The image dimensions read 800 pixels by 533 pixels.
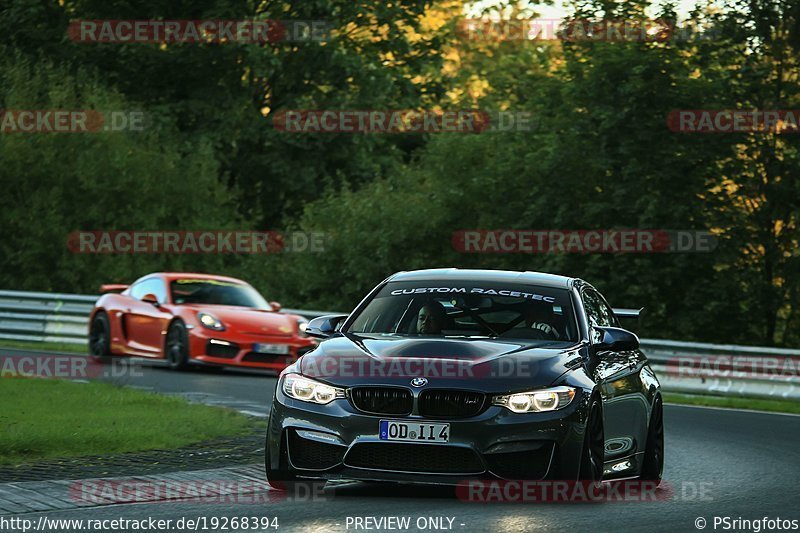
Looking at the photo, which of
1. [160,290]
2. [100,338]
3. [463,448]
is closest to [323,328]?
[463,448]

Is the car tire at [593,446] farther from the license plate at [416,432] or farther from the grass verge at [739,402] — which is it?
the grass verge at [739,402]

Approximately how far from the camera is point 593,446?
32.0 feet

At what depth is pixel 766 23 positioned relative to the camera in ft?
104

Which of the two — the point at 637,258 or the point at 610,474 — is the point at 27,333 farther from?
the point at 610,474

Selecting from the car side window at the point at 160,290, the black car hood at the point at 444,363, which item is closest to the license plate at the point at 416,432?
the black car hood at the point at 444,363

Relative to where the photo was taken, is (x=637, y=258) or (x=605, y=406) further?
(x=637, y=258)

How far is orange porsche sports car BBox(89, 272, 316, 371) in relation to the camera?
2178 centimetres

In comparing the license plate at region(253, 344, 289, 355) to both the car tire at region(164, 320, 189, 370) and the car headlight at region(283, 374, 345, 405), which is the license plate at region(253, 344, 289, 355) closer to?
the car tire at region(164, 320, 189, 370)

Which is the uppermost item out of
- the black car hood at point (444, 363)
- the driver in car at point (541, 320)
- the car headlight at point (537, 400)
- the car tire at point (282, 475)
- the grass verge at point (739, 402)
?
the driver in car at point (541, 320)

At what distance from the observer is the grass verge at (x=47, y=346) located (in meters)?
26.6

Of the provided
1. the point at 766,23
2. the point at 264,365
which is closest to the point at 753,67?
the point at 766,23

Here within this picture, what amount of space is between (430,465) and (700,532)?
5.31 ft

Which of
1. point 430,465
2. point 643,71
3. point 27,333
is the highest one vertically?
point 643,71

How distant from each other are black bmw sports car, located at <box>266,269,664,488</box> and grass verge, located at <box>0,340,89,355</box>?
16676 mm
